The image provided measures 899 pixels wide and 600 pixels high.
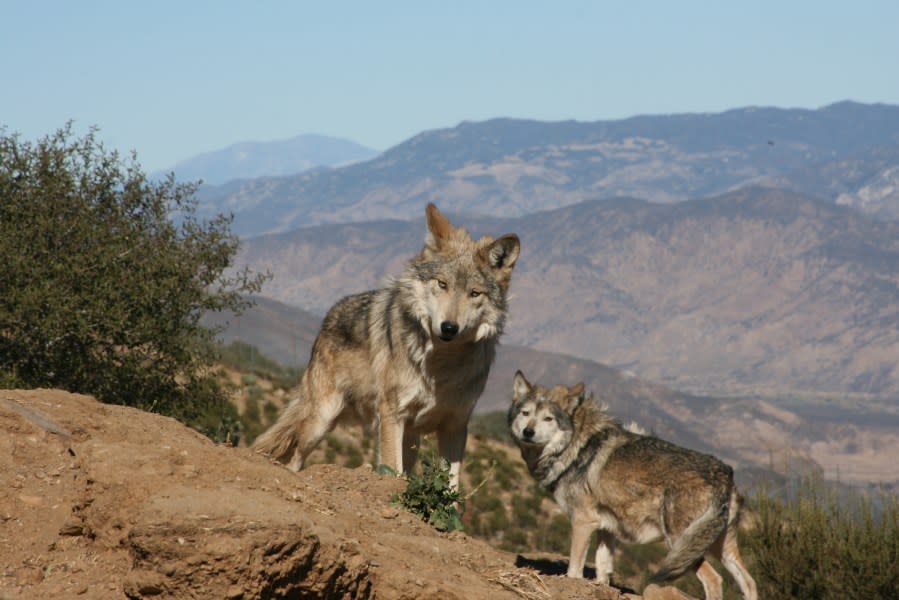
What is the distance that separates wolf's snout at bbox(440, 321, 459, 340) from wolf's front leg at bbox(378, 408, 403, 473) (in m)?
1.22

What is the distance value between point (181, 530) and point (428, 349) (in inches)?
184

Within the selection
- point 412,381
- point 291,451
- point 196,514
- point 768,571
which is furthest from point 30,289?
point 196,514

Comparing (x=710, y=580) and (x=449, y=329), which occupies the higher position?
(x=449, y=329)

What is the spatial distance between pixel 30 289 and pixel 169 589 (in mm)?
15928

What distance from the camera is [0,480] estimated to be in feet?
22.7

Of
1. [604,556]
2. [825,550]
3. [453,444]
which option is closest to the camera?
[453,444]

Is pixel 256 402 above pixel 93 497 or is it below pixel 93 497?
below

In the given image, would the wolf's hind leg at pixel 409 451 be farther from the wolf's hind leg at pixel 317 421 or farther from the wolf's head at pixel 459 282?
the wolf's head at pixel 459 282

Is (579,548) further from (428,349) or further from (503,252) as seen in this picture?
(503,252)

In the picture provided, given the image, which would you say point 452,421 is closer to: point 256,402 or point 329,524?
point 329,524

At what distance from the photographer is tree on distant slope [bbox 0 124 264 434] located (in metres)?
20.7

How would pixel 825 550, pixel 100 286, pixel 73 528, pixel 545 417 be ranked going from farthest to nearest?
pixel 100 286 → pixel 825 550 → pixel 545 417 → pixel 73 528

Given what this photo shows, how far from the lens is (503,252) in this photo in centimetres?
1041

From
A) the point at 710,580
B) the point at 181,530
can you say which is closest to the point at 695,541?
the point at 710,580
